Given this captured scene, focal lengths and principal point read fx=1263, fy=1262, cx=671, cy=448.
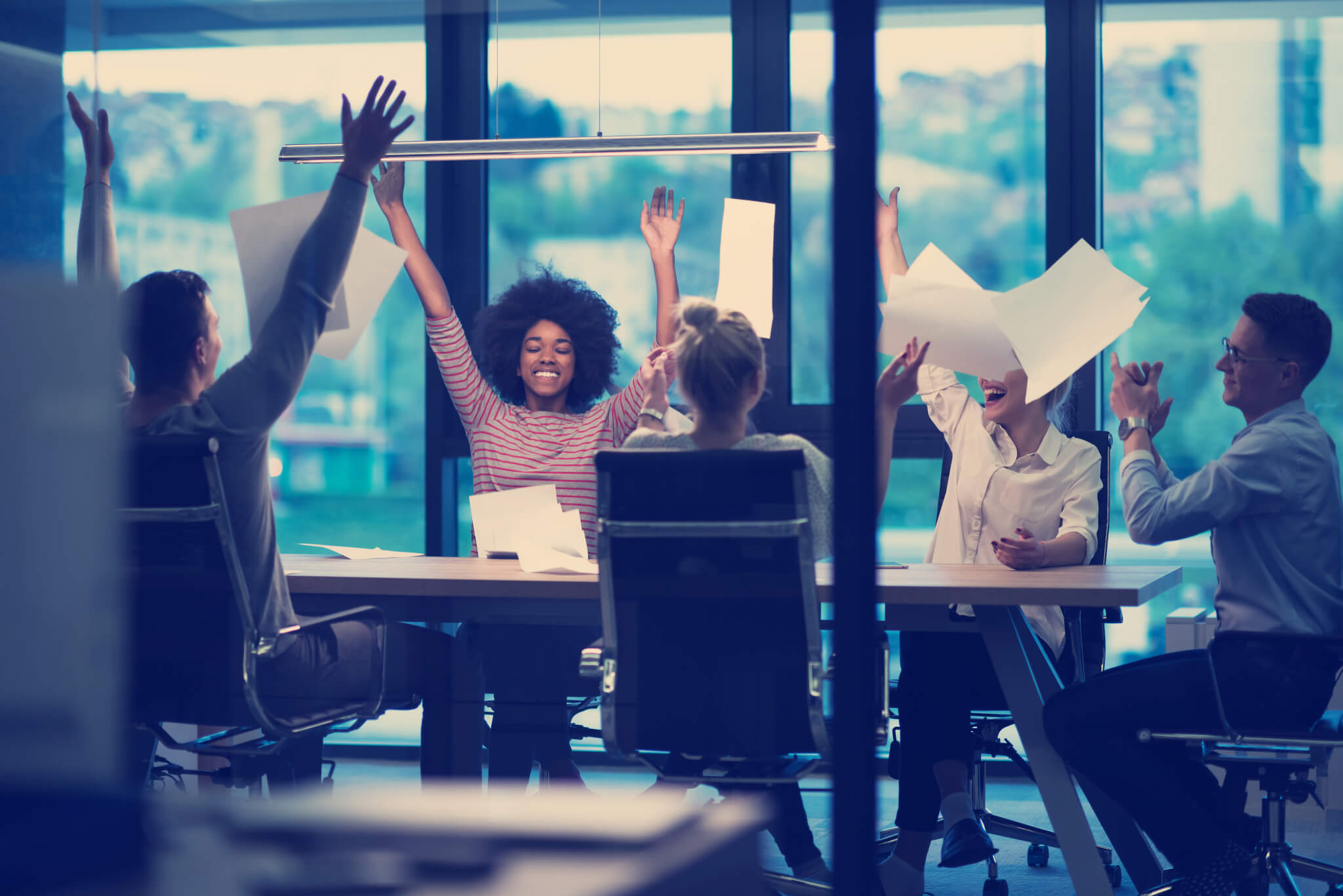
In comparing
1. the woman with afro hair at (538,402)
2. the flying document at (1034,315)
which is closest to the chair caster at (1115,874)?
the flying document at (1034,315)

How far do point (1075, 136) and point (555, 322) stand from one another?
5.60 ft

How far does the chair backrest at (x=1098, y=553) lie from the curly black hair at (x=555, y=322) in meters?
0.84

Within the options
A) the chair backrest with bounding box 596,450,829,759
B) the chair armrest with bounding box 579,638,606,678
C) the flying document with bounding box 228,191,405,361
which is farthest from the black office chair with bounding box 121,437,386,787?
the chair backrest with bounding box 596,450,829,759

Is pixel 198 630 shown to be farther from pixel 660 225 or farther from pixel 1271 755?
pixel 1271 755

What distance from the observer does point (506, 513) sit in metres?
2.69

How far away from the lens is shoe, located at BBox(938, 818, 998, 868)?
262cm

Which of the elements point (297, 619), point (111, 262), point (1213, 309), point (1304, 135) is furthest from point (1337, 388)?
point (111, 262)

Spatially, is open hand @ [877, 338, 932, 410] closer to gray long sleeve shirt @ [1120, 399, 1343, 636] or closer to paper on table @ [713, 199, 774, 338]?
paper on table @ [713, 199, 774, 338]

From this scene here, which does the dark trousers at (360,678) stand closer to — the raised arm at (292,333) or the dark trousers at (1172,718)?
the raised arm at (292,333)

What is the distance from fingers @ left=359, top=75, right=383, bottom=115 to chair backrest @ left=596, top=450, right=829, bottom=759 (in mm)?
777

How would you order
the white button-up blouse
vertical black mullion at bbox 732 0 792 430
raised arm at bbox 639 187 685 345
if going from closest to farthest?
the white button-up blouse → raised arm at bbox 639 187 685 345 → vertical black mullion at bbox 732 0 792 430

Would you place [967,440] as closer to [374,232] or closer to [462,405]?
[462,405]

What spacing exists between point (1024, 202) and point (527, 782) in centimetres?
231

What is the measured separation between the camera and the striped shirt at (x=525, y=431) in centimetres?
258
